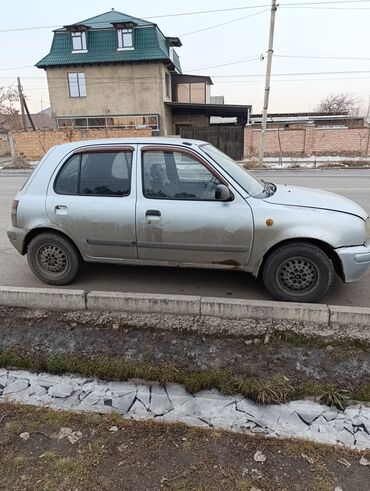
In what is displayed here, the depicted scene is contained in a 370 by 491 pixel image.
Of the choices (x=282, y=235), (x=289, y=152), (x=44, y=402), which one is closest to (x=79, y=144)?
(x=282, y=235)

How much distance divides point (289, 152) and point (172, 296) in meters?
24.3

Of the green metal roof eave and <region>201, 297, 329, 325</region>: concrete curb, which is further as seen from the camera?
the green metal roof eave

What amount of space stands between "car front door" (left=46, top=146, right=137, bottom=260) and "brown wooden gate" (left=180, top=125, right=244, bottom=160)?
20669mm

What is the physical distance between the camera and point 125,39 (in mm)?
30719

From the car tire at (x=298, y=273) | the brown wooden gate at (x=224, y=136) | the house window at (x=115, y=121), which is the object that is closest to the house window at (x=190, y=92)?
the house window at (x=115, y=121)

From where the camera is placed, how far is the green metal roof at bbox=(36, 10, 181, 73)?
30.2 metres

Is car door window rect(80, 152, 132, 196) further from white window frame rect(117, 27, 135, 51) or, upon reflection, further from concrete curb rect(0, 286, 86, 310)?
white window frame rect(117, 27, 135, 51)

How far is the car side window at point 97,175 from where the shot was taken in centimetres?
405

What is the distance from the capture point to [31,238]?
4395 mm

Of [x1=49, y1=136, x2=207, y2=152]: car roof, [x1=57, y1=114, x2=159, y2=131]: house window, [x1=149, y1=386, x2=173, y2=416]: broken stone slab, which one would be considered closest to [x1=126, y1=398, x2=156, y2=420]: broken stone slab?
[x1=149, y1=386, x2=173, y2=416]: broken stone slab

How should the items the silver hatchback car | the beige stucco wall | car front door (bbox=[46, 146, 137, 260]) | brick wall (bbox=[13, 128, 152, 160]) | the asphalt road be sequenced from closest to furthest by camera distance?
the silver hatchback car
car front door (bbox=[46, 146, 137, 260])
the asphalt road
brick wall (bbox=[13, 128, 152, 160])
the beige stucco wall

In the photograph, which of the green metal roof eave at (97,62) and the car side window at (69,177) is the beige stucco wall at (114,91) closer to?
the green metal roof eave at (97,62)

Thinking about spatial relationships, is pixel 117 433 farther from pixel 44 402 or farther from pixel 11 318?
pixel 11 318

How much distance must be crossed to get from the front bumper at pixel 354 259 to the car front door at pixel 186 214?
877mm
